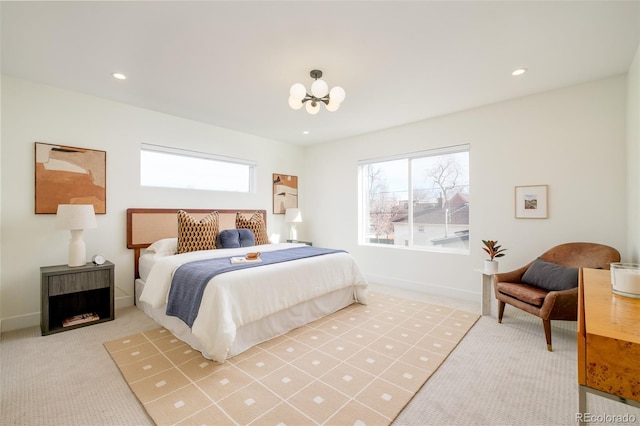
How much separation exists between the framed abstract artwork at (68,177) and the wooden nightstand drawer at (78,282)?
807mm

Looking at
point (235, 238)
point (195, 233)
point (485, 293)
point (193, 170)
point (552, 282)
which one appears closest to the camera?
point (552, 282)

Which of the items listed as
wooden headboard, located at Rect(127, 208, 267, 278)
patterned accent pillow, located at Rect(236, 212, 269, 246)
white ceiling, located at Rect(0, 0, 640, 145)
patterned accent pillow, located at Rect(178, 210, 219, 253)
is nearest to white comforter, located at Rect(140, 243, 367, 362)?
patterned accent pillow, located at Rect(178, 210, 219, 253)

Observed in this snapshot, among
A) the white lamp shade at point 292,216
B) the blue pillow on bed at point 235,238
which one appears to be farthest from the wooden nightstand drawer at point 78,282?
the white lamp shade at point 292,216

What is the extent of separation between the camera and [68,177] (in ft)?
10.3

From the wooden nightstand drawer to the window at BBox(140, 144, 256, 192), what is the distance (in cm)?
136

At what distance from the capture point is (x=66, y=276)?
281 centimetres

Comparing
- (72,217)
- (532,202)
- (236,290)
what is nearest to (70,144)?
(72,217)

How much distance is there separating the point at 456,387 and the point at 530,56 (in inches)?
114

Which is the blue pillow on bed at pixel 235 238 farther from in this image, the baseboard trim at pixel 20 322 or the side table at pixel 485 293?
the side table at pixel 485 293

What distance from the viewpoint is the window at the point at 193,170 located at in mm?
3922

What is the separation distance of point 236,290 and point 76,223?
6.45ft

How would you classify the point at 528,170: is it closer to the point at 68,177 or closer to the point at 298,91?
the point at 298,91

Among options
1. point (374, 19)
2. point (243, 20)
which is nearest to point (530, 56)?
point (374, 19)

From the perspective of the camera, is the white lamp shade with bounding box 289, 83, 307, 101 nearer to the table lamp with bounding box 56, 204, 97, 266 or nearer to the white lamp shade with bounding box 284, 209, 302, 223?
the table lamp with bounding box 56, 204, 97, 266
